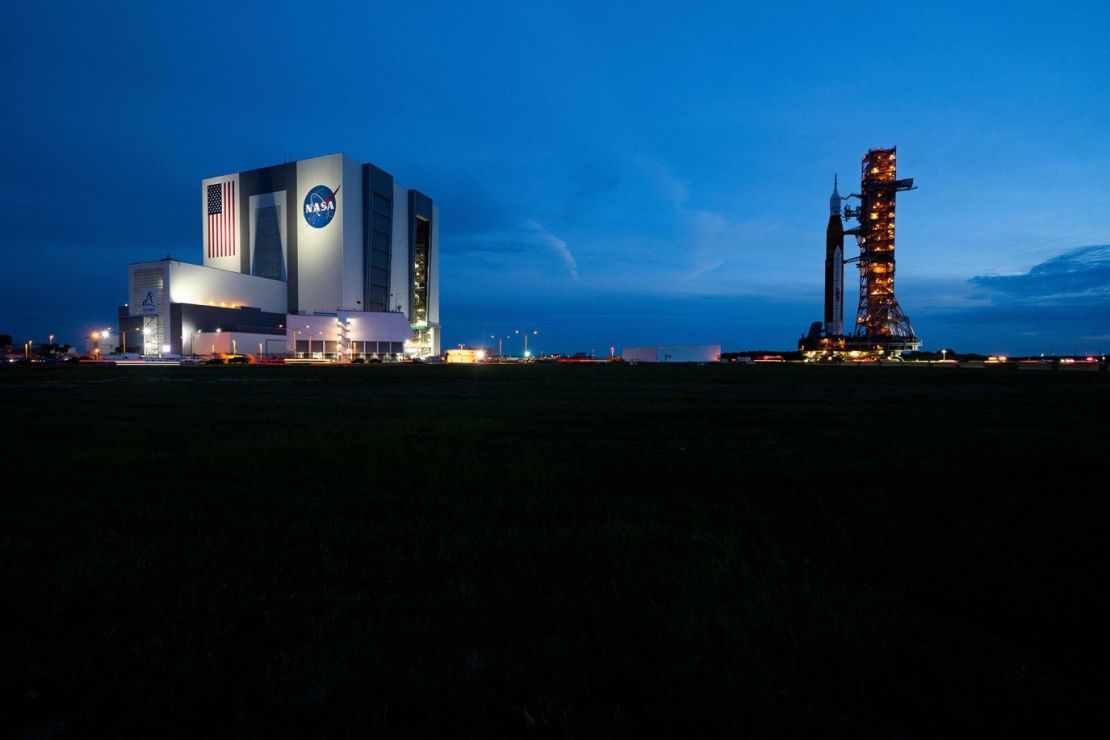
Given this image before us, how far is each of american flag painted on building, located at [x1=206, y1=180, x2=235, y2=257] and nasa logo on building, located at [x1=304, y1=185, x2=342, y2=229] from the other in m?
17.5

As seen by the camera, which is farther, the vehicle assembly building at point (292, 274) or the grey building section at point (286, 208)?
the grey building section at point (286, 208)

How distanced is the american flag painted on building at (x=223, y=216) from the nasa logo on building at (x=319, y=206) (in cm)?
1752

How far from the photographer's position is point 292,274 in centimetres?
10081

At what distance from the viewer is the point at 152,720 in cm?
218

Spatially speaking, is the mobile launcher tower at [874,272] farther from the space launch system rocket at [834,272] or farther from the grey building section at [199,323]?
Result: the grey building section at [199,323]

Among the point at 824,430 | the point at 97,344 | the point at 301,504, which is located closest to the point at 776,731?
the point at 301,504

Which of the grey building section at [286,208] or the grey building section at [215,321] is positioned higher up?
the grey building section at [286,208]

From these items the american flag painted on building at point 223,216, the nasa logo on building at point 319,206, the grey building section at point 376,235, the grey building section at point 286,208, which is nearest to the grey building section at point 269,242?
the grey building section at point 286,208

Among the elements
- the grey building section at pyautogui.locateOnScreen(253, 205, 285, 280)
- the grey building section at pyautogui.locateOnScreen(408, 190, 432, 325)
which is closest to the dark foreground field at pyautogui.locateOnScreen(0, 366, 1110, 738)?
the grey building section at pyautogui.locateOnScreen(253, 205, 285, 280)

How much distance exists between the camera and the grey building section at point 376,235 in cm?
9931

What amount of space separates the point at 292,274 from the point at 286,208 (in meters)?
12.8

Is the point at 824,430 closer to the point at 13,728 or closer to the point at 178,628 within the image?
the point at 178,628

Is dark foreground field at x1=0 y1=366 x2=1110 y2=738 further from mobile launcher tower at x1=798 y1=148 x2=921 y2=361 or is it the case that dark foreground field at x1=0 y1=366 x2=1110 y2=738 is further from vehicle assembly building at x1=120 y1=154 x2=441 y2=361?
mobile launcher tower at x1=798 y1=148 x2=921 y2=361

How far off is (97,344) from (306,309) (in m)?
41.0
